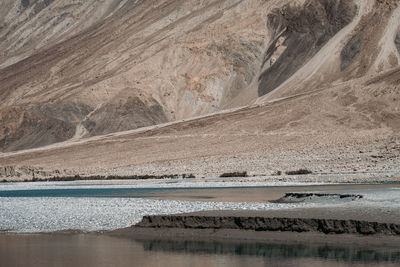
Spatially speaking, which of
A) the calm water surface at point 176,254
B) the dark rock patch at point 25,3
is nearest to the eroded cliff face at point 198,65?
the calm water surface at point 176,254

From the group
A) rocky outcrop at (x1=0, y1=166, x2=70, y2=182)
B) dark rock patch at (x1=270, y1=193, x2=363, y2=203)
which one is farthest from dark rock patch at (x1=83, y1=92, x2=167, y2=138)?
dark rock patch at (x1=270, y1=193, x2=363, y2=203)

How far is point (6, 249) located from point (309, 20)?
73.1 m

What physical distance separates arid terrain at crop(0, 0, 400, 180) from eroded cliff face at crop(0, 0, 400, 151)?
159 mm

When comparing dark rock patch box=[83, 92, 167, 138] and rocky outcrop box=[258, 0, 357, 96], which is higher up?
rocky outcrop box=[258, 0, 357, 96]

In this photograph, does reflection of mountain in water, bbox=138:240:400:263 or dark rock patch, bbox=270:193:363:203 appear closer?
reflection of mountain in water, bbox=138:240:400:263

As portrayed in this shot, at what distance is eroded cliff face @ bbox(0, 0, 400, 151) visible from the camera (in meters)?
80.5

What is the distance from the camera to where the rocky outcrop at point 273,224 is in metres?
17.5

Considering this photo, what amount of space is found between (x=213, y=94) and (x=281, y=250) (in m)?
67.9

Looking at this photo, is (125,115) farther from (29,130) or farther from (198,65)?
(198,65)

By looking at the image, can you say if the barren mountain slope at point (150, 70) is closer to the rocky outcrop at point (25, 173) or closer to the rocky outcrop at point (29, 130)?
the rocky outcrop at point (29, 130)

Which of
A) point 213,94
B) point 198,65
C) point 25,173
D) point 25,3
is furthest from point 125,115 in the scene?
point 25,3

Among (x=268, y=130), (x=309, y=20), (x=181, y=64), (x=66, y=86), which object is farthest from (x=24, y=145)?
(x=309, y=20)

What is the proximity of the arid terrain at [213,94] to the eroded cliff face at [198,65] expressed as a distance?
0.52ft

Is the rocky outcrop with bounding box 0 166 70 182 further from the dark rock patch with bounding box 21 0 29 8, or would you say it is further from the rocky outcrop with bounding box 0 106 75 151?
the dark rock patch with bounding box 21 0 29 8
